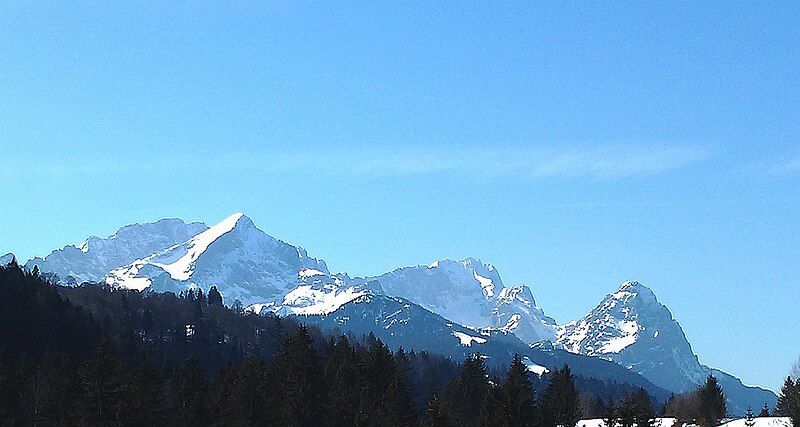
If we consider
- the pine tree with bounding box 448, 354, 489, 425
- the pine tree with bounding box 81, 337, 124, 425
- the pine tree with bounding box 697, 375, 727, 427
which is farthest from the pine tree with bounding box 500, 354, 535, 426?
the pine tree with bounding box 697, 375, 727, 427

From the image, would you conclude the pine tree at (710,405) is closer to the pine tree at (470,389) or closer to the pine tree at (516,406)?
the pine tree at (470,389)

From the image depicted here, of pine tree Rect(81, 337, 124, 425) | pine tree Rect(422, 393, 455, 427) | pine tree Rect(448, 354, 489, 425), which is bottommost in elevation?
pine tree Rect(422, 393, 455, 427)

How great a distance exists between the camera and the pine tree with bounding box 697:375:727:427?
148m

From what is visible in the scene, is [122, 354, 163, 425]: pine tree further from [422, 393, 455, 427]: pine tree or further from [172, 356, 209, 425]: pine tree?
[422, 393, 455, 427]: pine tree

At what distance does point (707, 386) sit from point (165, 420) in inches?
3342

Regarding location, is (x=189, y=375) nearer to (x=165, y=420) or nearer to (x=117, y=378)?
(x=165, y=420)

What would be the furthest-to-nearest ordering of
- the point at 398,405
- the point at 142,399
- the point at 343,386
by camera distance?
the point at 343,386, the point at 398,405, the point at 142,399

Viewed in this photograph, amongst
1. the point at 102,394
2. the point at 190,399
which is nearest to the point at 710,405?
the point at 190,399

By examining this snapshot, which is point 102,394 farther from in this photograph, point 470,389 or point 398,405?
point 470,389

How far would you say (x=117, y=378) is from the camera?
78.4 meters

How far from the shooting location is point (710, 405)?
150 meters

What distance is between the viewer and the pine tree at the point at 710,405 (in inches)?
5827

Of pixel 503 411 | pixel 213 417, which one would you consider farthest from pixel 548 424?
pixel 213 417

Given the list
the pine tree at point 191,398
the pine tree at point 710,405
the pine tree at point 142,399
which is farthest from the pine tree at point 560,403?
the pine tree at point 142,399
